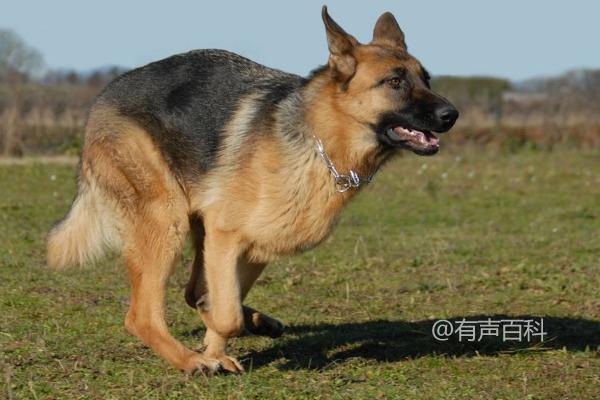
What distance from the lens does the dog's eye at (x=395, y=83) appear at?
5.80m

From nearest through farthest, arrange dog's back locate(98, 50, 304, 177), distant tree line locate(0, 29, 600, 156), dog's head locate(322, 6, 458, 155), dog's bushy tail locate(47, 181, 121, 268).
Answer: dog's head locate(322, 6, 458, 155) < dog's back locate(98, 50, 304, 177) < dog's bushy tail locate(47, 181, 121, 268) < distant tree line locate(0, 29, 600, 156)

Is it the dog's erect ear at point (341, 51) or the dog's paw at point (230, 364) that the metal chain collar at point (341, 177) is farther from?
the dog's paw at point (230, 364)

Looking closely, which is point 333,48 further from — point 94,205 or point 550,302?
point 550,302

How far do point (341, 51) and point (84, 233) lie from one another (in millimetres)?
2029

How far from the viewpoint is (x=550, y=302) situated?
7.82 m

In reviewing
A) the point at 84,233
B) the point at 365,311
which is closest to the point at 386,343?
the point at 365,311

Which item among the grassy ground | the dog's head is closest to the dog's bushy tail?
the grassy ground

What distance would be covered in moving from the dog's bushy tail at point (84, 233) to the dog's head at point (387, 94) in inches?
66.1

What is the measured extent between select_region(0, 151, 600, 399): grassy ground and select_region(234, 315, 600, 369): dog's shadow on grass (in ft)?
0.05

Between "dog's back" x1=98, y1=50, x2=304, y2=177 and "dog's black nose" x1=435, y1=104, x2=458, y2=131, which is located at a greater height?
"dog's black nose" x1=435, y1=104, x2=458, y2=131

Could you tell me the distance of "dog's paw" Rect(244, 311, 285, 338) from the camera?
645cm

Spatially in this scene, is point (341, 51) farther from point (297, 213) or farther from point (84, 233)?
point (84, 233)

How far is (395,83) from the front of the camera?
5.81m

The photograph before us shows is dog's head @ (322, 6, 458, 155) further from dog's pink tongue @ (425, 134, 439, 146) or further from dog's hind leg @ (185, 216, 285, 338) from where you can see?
dog's hind leg @ (185, 216, 285, 338)
